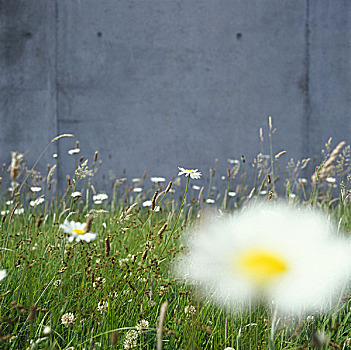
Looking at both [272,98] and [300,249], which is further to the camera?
[272,98]

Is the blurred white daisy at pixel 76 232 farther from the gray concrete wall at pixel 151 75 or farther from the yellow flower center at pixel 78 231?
the gray concrete wall at pixel 151 75

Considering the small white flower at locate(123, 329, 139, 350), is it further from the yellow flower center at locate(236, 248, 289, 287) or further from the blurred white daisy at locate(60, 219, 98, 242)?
the yellow flower center at locate(236, 248, 289, 287)

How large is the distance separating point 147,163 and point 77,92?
1058 mm

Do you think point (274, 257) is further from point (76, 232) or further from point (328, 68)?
point (328, 68)

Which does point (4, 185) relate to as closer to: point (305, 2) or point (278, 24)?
point (278, 24)

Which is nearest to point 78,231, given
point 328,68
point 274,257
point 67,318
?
point 67,318

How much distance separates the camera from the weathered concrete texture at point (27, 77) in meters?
4.39

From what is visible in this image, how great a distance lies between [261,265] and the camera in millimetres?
473

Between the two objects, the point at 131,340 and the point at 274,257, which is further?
the point at 131,340

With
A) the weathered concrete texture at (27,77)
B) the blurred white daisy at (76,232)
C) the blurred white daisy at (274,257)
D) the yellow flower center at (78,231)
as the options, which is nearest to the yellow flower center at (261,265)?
the blurred white daisy at (274,257)

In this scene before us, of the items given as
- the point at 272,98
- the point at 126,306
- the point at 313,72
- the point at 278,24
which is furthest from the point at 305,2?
the point at 126,306

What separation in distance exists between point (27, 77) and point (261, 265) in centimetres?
442

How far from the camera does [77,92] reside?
443 cm

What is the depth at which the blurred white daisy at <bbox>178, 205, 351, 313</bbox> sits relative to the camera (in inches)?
18.5
